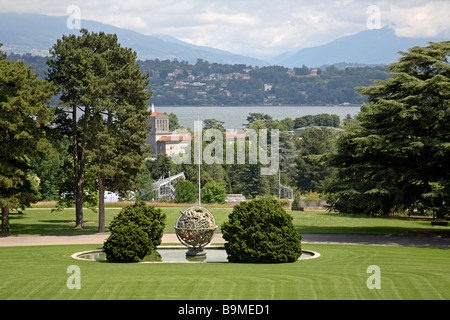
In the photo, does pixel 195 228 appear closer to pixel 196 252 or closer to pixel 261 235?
pixel 196 252

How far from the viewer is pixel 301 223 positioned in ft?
159

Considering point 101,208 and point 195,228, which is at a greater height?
point 195,228

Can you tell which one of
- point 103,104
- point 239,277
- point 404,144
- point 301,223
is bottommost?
point 301,223

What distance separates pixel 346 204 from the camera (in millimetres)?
37969

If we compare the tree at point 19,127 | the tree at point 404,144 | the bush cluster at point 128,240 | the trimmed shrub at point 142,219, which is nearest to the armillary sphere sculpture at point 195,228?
the trimmed shrub at point 142,219

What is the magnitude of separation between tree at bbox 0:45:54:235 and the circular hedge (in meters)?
17.8

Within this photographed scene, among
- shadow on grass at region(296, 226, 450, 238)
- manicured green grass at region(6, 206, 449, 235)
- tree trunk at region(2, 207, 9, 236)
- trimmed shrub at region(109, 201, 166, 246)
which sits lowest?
manicured green grass at region(6, 206, 449, 235)

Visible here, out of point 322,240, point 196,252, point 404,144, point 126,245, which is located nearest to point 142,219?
point 196,252

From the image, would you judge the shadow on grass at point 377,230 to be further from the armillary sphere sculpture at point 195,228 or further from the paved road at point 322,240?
the armillary sphere sculpture at point 195,228

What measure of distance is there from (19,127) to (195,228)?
17.1 meters

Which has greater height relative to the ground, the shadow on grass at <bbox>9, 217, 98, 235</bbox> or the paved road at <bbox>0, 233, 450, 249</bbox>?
the paved road at <bbox>0, 233, 450, 249</bbox>

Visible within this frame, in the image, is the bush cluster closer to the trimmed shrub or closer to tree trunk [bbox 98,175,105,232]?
the trimmed shrub

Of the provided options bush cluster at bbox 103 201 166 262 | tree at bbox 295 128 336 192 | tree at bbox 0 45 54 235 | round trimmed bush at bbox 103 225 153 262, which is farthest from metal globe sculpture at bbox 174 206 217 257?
tree at bbox 295 128 336 192

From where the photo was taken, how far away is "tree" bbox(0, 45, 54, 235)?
37.3 m
